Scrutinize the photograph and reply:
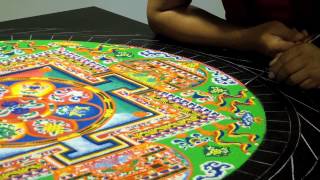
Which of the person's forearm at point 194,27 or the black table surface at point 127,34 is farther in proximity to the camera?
the person's forearm at point 194,27

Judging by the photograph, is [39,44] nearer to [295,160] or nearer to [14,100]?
[14,100]

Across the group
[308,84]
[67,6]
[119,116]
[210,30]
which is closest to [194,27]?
[210,30]

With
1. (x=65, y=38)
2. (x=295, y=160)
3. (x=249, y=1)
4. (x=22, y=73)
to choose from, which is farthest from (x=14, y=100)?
(x=249, y=1)

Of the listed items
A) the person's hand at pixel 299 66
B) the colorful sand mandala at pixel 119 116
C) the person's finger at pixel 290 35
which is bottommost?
the colorful sand mandala at pixel 119 116

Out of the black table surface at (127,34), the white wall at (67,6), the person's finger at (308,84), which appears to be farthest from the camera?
the white wall at (67,6)

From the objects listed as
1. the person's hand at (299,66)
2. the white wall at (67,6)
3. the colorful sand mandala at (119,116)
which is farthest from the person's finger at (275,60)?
the white wall at (67,6)

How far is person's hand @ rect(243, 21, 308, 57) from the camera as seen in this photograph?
65.3 inches

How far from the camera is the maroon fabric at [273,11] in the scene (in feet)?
5.67

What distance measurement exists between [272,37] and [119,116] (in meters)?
0.55

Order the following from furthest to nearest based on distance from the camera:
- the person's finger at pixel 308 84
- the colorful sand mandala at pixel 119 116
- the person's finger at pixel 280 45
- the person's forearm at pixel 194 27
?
1. the person's forearm at pixel 194 27
2. the person's finger at pixel 280 45
3. the person's finger at pixel 308 84
4. the colorful sand mandala at pixel 119 116

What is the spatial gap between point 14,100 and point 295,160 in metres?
0.60

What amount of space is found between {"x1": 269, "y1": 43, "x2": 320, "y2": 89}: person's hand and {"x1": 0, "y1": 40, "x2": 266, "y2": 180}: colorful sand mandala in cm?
12

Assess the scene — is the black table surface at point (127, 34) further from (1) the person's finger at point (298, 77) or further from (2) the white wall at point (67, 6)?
(2) the white wall at point (67, 6)

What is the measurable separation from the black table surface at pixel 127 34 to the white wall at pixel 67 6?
3.91 ft
